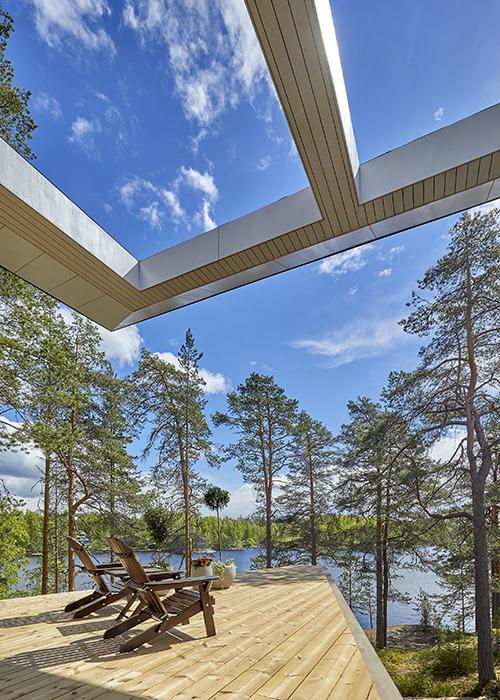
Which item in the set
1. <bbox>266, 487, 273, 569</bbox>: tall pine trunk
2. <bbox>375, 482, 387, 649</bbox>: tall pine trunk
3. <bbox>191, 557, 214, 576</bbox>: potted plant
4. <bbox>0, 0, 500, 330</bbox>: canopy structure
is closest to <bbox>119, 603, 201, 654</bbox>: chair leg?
<bbox>191, 557, 214, 576</bbox>: potted plant

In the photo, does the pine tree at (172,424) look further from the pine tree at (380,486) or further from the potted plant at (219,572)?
the potted plant at (219,572)

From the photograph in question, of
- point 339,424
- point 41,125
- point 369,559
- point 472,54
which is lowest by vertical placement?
point 369,559

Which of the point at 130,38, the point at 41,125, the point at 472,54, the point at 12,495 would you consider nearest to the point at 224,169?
the point at 130,38

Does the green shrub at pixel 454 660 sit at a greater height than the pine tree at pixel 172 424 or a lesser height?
lesser

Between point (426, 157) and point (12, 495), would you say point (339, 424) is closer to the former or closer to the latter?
point (12, 495)

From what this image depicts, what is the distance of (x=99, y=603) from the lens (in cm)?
369

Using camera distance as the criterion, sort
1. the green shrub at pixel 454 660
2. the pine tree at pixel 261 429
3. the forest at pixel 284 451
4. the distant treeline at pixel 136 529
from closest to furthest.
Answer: the forest at pixel 284 451, the green shrub at pixel 454 660, the distant treeline at pixel 136 529, the pine tree at pixel 261 429

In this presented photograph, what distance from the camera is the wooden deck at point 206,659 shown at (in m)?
1.92

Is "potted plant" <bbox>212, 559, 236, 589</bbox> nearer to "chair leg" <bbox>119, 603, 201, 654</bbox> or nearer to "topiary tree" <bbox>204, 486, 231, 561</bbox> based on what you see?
"chair leg" <bbox>119, 603, 201, 654</bbox>

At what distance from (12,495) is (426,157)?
7825 millimetres

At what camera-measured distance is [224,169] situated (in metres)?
4.69

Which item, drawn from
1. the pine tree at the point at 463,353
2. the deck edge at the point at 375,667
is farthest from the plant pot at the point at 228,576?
the pine tree at the point at 463,353

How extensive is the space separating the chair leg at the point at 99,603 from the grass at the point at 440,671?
21.4 ft

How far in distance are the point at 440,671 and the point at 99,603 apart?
25.8 ft
